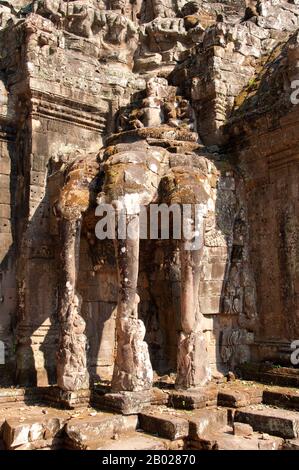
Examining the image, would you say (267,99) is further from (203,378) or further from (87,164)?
(203,378)

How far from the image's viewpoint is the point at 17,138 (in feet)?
34.3

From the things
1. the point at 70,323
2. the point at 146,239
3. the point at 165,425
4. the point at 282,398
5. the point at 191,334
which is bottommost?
the point at 165,425

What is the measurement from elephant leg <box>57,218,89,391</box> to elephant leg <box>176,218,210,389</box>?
1.40 meters

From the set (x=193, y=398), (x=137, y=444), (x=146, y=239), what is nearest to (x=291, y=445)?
(x=193, y=398)

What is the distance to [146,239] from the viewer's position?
948 cm

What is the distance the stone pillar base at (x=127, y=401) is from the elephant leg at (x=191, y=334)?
18.4 inches

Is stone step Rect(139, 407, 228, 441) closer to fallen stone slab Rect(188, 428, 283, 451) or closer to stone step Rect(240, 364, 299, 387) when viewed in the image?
fallen stone slab Rect(188, 428, 283, 451)

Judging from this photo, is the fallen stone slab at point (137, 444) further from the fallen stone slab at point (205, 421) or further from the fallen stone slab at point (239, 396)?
the fallen stone slab at point (239, 396)

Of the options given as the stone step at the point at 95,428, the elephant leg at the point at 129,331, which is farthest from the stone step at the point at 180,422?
the elephant leg at the point at 129,331

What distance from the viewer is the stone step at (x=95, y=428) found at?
6555mm

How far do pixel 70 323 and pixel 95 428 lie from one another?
1698 millimetres

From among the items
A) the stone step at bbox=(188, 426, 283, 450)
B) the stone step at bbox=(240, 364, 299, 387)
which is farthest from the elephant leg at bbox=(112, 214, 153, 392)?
the stone step at bbox=(240, 364, 299, 387)

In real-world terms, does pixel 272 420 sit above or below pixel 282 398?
below

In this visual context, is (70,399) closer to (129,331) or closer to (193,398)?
(129,331)
